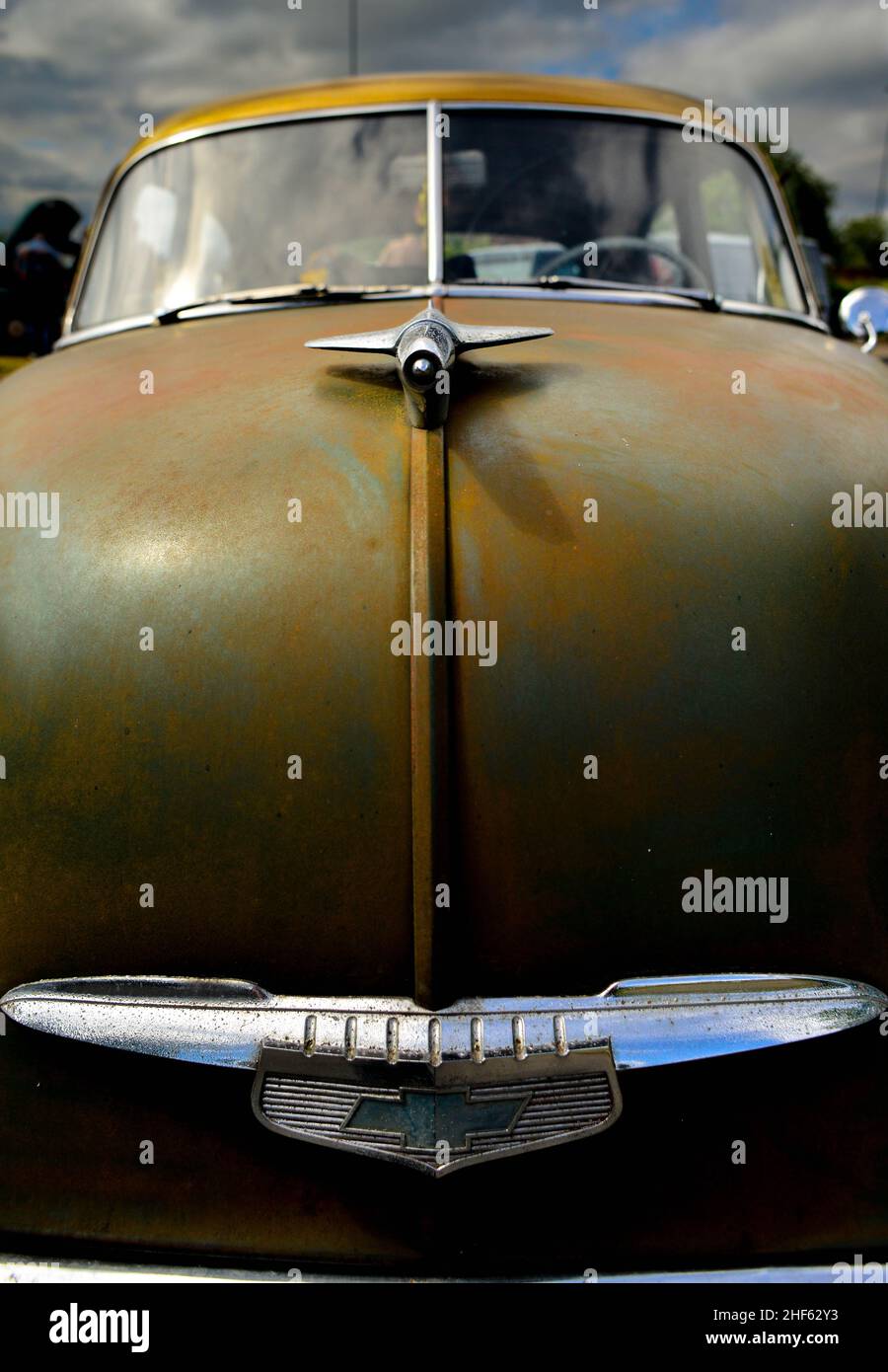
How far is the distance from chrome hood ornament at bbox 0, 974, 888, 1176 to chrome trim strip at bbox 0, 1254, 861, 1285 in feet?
0.59

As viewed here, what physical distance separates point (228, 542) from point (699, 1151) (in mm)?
946

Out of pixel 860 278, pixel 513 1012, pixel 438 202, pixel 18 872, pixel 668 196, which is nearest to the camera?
pixel 513 1012

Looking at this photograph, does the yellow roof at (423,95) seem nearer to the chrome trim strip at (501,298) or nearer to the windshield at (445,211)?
the windshield at (445,211)

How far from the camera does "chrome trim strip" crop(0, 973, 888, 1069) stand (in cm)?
138

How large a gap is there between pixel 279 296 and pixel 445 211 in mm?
405

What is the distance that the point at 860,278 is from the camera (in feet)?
90.2

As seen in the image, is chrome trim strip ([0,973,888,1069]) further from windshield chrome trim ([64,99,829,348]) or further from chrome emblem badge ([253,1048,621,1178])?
windshield chrome trim ([64,99,829,348])

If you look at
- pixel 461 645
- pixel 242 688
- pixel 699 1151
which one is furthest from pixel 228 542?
pixel 699 1151

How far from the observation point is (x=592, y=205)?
2699 mm

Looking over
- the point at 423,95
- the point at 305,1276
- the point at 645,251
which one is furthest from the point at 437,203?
the point at 305,1276

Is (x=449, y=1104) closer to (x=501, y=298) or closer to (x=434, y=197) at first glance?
(x=501, y=298)

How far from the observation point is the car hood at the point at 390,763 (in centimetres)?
141

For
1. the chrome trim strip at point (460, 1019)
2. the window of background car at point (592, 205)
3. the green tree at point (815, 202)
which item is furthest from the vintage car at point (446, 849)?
the green tree at point (815, 202)
